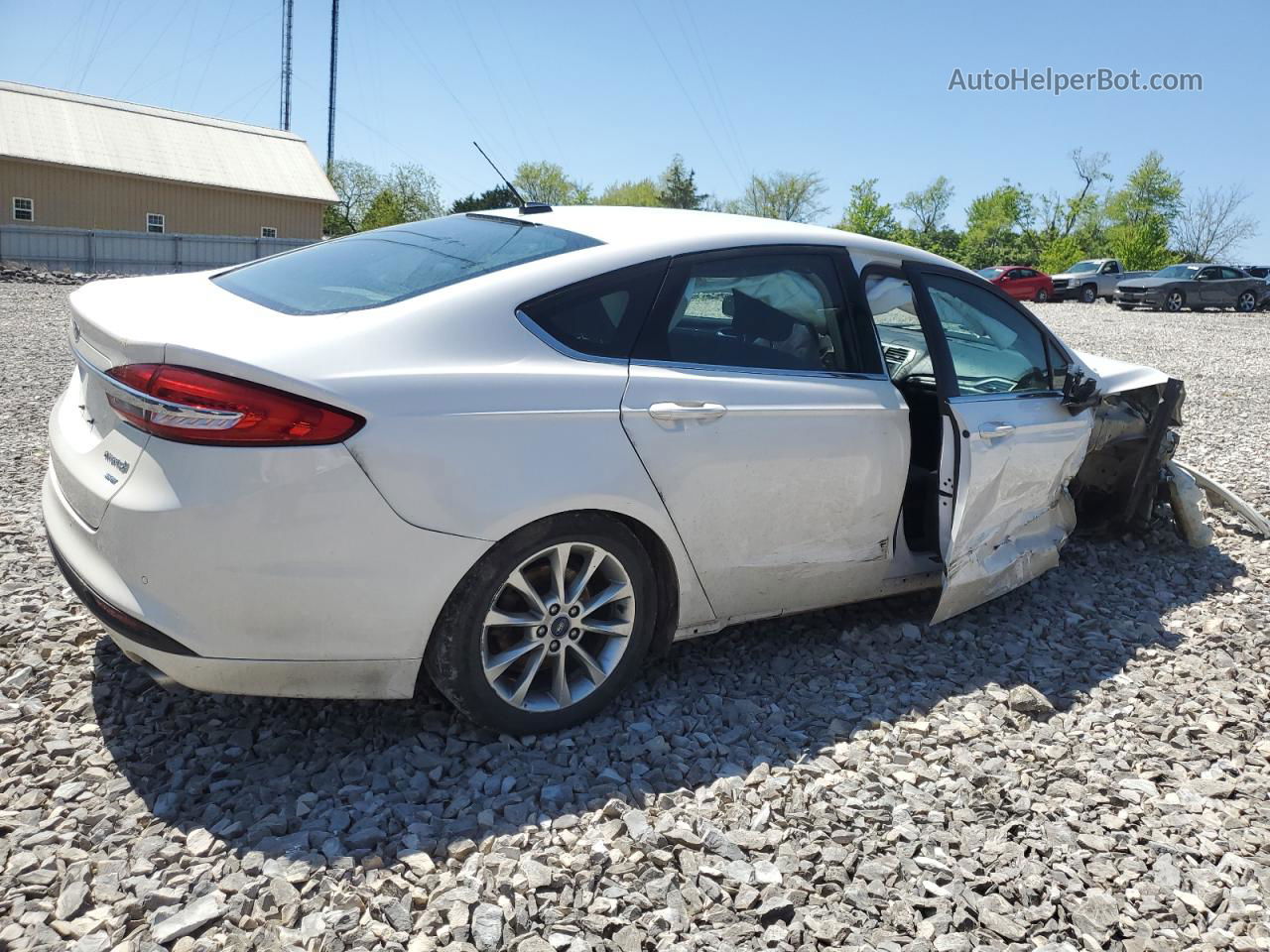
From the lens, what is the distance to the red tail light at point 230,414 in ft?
8.58

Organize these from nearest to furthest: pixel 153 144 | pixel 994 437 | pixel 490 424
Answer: pixel 490 424, pixel 994 437, pixel 153 144

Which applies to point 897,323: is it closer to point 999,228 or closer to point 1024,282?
point 1024,282

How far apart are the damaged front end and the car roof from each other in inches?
72.1

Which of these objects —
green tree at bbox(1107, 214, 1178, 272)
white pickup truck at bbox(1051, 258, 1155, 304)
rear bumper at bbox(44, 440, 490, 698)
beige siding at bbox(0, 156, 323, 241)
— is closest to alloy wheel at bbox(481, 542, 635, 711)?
rear bumper at bbox(44, 440, 490, 698)

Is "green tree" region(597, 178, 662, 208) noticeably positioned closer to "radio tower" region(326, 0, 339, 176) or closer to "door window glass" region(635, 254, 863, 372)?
"radio tower" region(326, 0, 339, 176)

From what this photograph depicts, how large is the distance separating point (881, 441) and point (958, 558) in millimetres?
618

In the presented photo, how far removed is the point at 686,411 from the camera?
10.7 feet

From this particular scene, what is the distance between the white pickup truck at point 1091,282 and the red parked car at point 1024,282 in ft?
2.11

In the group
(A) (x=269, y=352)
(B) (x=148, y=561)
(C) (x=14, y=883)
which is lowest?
(C) (x=14, y=883)

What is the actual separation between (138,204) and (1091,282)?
3397cm

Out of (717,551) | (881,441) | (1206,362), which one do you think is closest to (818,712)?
(717,551)

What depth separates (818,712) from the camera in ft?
11.8

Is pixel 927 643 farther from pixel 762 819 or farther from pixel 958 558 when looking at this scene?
pixel 762 819

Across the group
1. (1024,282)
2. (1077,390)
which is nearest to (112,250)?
(1077,390)
